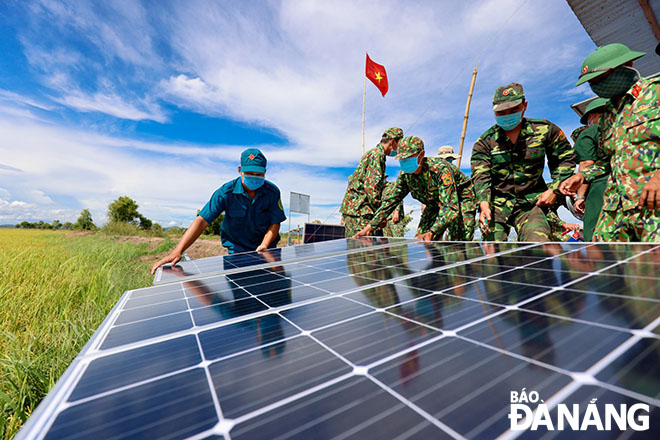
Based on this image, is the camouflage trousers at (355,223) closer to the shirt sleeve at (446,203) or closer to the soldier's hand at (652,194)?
the shirt sleeve at (446,203)

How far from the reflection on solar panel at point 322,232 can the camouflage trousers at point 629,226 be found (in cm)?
1073

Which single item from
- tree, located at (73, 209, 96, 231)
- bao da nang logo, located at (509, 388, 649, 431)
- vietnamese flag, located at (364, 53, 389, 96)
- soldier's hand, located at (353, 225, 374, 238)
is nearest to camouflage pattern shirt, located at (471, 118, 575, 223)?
soldier's hand, located at (353, 225, 374, 238)

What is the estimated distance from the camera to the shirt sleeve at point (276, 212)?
214 inches

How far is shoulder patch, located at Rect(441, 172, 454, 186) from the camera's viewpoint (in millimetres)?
4675

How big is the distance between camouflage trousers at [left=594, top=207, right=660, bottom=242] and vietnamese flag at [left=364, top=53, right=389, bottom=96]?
516 inches

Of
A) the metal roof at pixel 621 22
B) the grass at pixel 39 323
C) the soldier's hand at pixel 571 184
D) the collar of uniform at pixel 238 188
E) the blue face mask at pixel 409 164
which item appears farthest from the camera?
the metal roof at pixel 621 22

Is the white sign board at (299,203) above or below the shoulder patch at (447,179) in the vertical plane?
above

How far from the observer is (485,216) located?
426cm

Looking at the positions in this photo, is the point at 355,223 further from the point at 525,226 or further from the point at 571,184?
the point at 571,184

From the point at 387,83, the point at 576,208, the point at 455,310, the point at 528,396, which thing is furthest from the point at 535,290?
the point at 387,83

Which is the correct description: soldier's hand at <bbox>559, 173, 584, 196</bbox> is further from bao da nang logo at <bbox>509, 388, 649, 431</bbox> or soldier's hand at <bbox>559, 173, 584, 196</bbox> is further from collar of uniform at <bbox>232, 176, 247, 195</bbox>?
collar of uniform at <bbox>232, 176, 247, 195</bbox>

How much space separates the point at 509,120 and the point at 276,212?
13.9 ft

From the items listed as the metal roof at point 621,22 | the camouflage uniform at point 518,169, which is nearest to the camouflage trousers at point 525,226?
the camouflage uniform at point 518,169

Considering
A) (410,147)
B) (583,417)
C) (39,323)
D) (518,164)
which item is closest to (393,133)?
(410,147)
